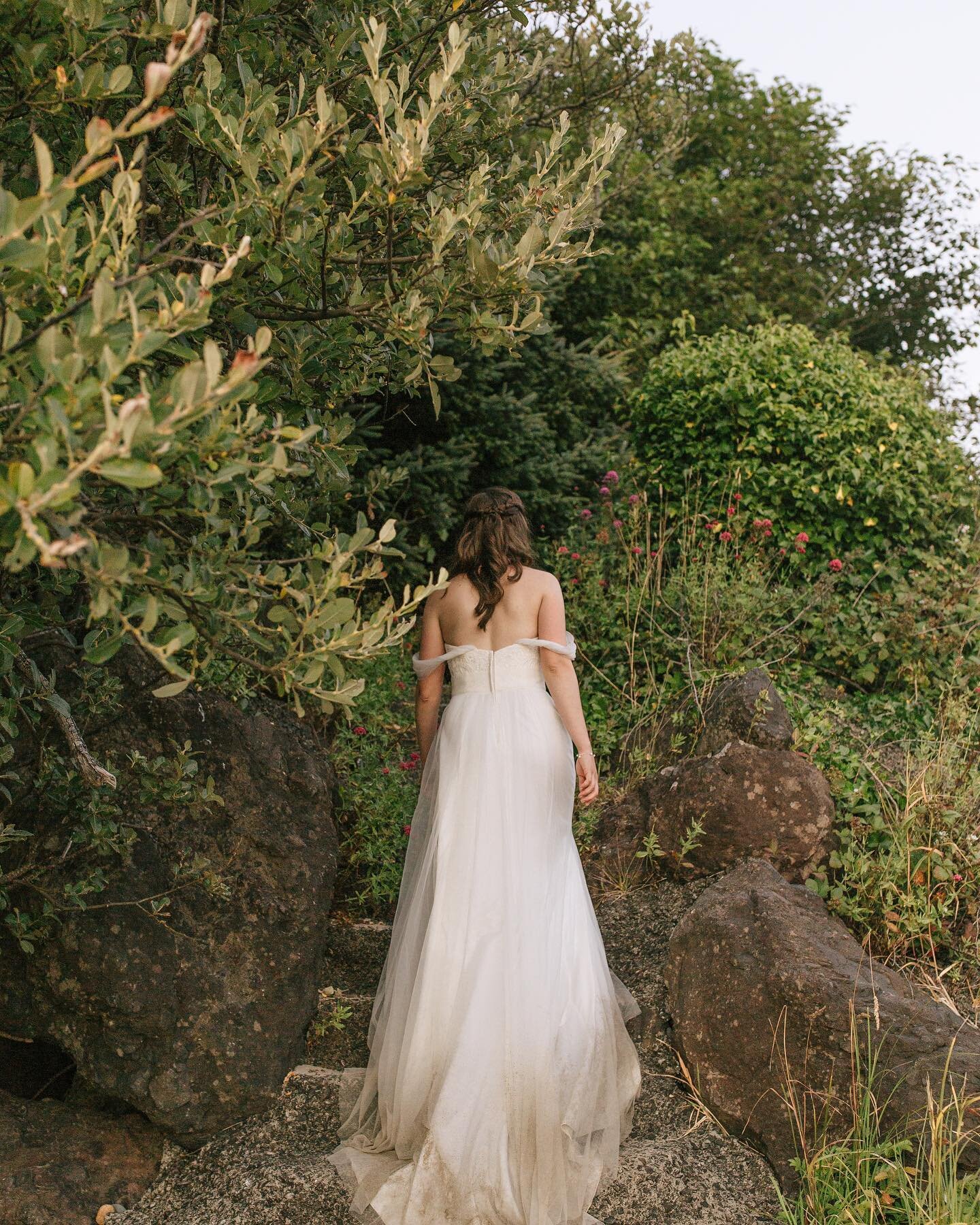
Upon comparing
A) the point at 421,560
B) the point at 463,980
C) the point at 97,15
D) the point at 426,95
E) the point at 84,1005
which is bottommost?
the point at 84,1005

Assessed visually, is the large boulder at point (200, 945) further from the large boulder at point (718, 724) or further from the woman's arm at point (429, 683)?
the large boulder at point (718, 724)

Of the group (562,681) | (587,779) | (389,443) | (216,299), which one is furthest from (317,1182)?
(389,443)

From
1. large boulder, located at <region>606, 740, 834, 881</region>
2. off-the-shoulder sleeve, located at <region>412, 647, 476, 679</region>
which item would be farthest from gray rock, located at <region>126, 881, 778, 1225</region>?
off-the-shoulder sleeve, located at <region>412, 647, 476, 679</region>

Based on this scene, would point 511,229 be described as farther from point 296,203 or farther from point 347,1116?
point 347,1116

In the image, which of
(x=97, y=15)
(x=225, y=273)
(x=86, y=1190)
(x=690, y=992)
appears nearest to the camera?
(x=225, y=273)

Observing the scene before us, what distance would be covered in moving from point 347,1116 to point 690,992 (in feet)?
4.51

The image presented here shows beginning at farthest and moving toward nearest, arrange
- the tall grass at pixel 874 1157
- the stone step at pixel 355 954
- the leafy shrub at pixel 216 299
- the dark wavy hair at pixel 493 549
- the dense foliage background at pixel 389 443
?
the stone step at pixel 355 954, the dark wavy hair at pixel 493 549, the tall grass at pixel 874 1157, the dense foliage background at pixel 389 443, the leafy shrub at pixel 216 299

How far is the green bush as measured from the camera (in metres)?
6.84

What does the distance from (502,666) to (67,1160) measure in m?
2.31

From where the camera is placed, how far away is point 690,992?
3.82 metres

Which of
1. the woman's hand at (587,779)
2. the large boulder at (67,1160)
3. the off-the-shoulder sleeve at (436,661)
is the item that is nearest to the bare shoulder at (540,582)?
the off-the-shoulder sleeve at (436,661)

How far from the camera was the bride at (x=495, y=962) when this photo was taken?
130 inches

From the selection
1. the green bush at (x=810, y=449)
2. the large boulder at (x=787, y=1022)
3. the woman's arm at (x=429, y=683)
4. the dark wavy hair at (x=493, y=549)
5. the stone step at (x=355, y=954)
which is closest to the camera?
the large boulder at (x=787, y=1022)

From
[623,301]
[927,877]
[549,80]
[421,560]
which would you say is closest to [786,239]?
[623,301]
